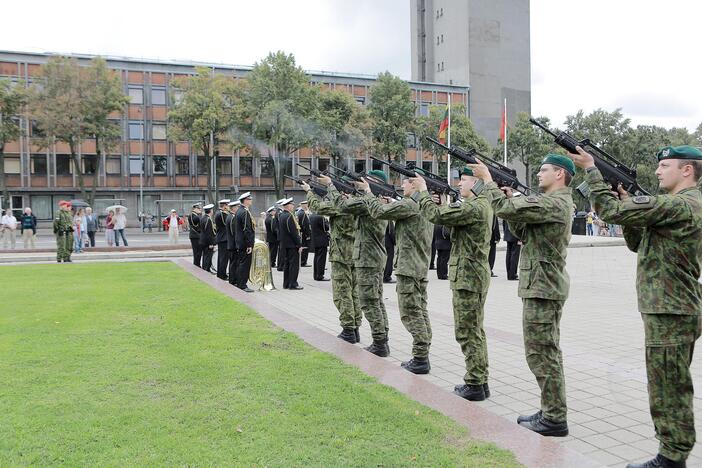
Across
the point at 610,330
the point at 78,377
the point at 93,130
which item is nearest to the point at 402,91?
the point at 93,130

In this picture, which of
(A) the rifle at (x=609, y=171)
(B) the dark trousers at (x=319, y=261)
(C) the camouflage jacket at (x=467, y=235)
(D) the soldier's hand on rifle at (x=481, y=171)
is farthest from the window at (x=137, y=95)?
(A) the rifle at (x=609, y=171)

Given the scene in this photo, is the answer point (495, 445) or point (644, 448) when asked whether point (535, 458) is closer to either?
point (495, 445)

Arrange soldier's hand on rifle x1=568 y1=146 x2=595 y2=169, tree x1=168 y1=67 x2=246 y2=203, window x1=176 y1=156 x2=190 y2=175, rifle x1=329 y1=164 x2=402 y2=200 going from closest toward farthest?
soldier's hand on rifle x1=568 y1=146 x2=595 y2=169 → rifle x1=329 y1=164 x2=402 y2=200 → tree x1=168 y1=67 x2=246 y2=203 → window x1=176 y1=156 x2=190 y2=175

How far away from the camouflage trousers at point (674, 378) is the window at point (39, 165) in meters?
56.3

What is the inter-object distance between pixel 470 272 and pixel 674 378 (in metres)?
2.13

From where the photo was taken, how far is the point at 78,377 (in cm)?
585

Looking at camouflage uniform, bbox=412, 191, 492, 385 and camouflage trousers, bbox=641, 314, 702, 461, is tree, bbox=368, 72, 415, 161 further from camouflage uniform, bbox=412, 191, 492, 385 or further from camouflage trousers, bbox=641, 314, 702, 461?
camouflage trousers, bbox=641, 314, 702, 461

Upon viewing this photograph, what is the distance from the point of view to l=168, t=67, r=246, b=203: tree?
45.2 m

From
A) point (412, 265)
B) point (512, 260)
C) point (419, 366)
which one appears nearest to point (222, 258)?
point (512, 260)

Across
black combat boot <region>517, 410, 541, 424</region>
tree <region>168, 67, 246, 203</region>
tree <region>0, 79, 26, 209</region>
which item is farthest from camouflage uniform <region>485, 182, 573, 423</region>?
tree <region>0, 79, 26, 209</region>

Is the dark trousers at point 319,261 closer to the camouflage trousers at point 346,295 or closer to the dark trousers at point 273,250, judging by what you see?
the dark trousers at point 273,250

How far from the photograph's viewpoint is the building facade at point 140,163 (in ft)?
169

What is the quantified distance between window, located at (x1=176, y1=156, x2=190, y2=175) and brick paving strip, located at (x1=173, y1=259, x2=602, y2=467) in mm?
50473

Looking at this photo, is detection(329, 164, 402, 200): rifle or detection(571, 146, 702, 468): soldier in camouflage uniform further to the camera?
detection(329, 164, 402, 200): rifle
